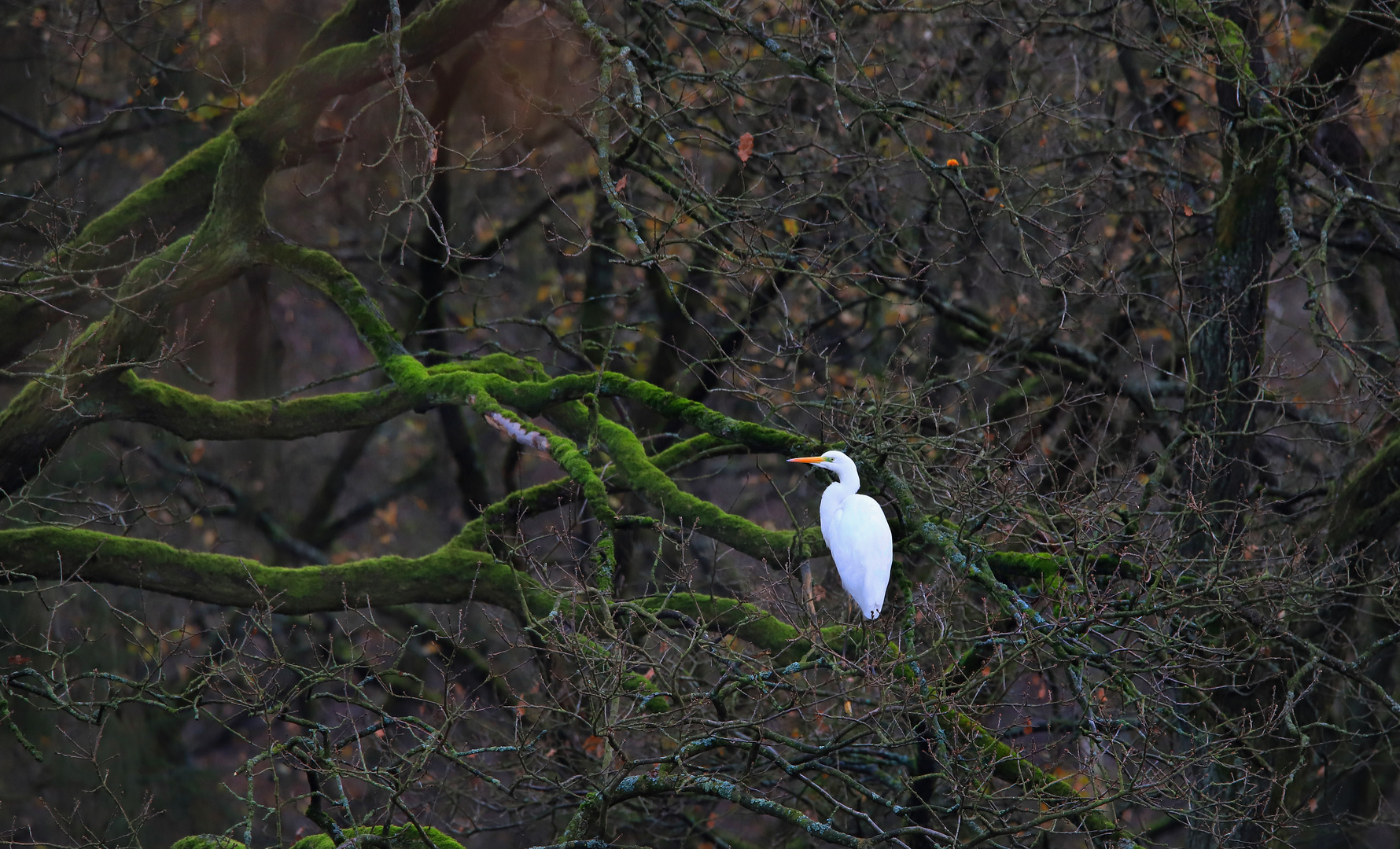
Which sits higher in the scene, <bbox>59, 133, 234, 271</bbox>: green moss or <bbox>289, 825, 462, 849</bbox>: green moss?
<bbox>59, 133, 234, 271</bbox>: green moss

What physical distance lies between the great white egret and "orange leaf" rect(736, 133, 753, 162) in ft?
5.36

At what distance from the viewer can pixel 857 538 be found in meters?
5.75

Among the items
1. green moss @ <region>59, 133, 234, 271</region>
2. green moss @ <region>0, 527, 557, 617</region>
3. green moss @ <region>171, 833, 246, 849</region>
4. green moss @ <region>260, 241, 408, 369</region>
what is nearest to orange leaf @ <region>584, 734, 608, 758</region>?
green moss @ <region>0, 527, 557, 617</region>

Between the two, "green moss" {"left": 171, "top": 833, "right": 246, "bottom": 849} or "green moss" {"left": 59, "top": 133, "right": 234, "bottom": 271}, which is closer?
"green moss" {"left": 171, "top": 833, "right": 246, "bottom": 849}

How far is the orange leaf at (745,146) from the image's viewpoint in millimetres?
6090

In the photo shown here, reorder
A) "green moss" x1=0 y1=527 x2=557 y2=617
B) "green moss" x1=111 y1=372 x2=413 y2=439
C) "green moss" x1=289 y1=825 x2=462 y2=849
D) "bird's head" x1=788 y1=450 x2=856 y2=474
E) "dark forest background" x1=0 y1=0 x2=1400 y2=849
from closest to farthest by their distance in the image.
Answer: "green moss" x1=289 y1=825 x2=462 y2=849
"dark forest background" x1=0 y1=0 x2=1400 y2=849
"bird's head" x1=788 y1=450 x2=856 y2=474
"green moss" x1=0 y1=527 x2=557 y2=617
"green moss" x1=111 y1=372 x2=413 y2=439

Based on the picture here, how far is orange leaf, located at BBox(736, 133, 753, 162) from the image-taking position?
609 centimetres

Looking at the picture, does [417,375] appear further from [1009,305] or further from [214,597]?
[1009,305]

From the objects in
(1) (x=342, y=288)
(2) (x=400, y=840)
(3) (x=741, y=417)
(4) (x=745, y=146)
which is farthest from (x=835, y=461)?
(3) (x=741, y=417)

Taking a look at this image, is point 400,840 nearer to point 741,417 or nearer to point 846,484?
point 846,484

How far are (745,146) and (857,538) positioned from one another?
2.26 metres

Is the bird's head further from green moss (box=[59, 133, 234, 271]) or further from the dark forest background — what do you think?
green moss (box=[59, 133, 234, 271])

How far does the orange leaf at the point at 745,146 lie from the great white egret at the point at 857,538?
1632mm

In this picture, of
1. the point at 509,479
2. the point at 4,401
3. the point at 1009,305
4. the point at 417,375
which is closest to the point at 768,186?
the point at 1009,305
